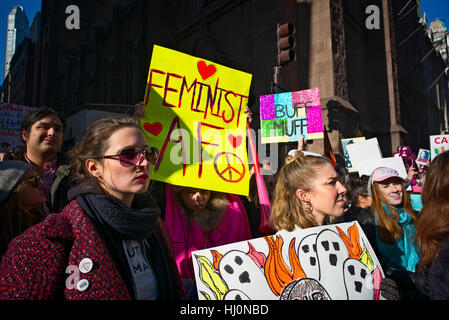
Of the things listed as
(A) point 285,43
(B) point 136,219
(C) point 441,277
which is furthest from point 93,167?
(A) point 285,43

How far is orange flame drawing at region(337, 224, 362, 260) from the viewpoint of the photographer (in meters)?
→ 1.70

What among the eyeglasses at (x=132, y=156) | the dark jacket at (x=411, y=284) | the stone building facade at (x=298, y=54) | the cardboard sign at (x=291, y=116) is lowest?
the dark jacket at (x=411, y=284)

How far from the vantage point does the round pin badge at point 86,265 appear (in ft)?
3.93

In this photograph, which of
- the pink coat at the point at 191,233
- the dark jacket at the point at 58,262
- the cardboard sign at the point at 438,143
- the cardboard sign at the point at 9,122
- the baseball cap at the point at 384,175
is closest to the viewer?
the dark jacket at the point at 58,262

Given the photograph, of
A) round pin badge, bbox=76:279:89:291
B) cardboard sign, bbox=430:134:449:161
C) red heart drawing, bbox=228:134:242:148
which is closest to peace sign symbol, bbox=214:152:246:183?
red heart drawing, bbox=228:134:242:148

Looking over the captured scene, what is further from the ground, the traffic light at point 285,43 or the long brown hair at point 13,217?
the traffic light at point 285,43

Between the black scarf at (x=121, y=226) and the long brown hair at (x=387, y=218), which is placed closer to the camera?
the black scarf at (x=121, y=226)

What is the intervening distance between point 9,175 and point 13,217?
237 mm

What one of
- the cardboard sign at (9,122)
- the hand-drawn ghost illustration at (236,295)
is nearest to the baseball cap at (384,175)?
the hand-drawn ghost illustration at (236,295)

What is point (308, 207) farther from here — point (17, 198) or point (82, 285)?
point (17, 198)

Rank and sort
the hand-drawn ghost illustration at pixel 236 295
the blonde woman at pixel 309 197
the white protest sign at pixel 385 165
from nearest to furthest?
the hand-drawn ghost illustration at pixel 236 295, the blonde woman at pixel 309 197, the white protest sign at pixel 385 165

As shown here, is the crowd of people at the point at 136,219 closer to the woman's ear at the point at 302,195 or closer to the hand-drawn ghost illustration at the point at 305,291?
the woman's ear at the point at 302,195

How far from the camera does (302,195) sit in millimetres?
2193

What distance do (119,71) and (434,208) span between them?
20252 millimetres
